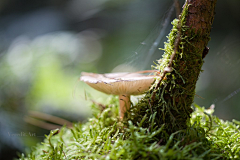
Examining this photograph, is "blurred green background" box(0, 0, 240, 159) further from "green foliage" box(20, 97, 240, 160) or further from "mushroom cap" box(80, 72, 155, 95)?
"green foliage" box(20, 97, 240, 160)

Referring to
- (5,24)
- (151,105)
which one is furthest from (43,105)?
(151,105)

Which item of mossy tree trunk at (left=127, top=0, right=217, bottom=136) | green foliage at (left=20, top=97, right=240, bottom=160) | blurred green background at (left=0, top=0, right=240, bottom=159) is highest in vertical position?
blurred green background at (left=0, top=0, right=240, bottom=159)

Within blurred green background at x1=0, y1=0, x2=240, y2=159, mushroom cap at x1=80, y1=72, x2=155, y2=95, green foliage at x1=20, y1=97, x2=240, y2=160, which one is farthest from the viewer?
blurred green background at x1=0, y1=0, x2=240, y2=159

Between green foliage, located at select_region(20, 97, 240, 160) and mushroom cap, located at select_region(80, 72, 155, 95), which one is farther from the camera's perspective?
mushroom cap, located at select_region(80, 72, 155, 95)

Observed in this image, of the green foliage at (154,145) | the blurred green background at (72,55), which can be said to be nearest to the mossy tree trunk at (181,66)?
the green foliage at (154,145)

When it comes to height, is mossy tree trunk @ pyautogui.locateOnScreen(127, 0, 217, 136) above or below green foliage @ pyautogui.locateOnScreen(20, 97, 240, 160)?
above

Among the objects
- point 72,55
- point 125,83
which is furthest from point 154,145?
point 72,55

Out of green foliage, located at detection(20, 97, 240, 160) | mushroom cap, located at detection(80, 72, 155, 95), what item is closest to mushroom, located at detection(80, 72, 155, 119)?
mushroom cap, located at detection(80, 72, 155, 95)
